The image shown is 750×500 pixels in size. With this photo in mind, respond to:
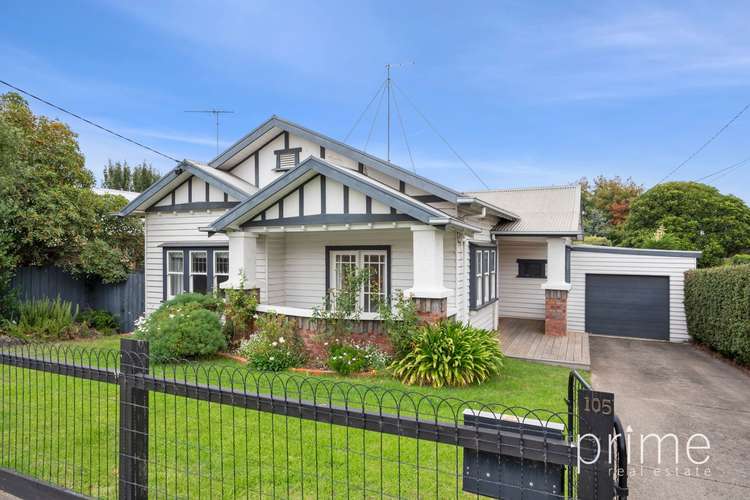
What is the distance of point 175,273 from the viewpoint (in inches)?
528

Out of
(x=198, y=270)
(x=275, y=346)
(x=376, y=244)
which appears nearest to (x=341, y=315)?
(x=275, y=346)

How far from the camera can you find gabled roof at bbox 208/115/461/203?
10221 mm

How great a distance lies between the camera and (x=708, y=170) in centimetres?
2383

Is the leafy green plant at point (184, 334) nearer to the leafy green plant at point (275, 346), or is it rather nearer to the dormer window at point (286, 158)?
the leafy green plant at point (275, 346)

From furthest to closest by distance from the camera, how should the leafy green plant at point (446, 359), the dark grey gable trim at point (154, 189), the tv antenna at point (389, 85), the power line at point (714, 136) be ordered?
the power line at point (714, 136) < the tv antenna at point (389, 85) < the dark grey gable trim at point (154, 189) < the leafy green plant at point (446, 359)

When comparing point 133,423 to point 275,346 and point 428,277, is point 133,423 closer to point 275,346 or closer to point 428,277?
point 275,346

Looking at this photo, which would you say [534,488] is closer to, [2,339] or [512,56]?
[2,339]

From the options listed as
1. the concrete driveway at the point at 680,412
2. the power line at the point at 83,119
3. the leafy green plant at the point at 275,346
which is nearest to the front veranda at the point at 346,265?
the leafy green plant at the point at 275,346

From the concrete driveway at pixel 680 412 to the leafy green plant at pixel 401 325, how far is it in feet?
11.8

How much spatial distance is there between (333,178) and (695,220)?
22.3m

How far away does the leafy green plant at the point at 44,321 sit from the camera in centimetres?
1166

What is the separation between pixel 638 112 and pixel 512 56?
27.7 feet

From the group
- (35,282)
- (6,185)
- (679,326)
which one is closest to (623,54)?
(679,326)

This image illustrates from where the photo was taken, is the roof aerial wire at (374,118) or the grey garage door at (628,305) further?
the roof aerial wire at (374,118)
